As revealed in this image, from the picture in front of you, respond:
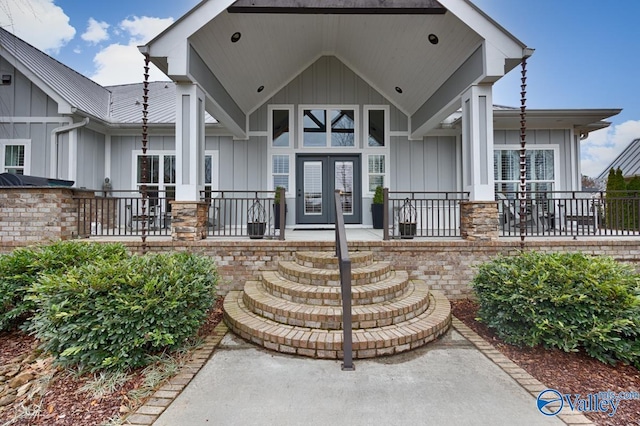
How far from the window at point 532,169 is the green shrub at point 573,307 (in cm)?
502

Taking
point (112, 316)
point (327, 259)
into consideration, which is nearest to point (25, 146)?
point (112, 316)

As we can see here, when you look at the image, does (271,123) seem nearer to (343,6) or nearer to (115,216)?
(343,6)

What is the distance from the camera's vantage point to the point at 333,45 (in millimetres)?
7746

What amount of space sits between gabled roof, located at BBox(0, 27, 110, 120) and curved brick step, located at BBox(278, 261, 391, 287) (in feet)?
21.7

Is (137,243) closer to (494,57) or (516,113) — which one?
(494,57)

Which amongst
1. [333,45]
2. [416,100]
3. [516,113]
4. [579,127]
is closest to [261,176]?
[333,45]

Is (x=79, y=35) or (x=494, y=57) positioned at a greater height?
(x=79, y=35)

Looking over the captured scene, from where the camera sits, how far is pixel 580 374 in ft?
9.41

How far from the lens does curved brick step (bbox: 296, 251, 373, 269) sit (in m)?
4.31

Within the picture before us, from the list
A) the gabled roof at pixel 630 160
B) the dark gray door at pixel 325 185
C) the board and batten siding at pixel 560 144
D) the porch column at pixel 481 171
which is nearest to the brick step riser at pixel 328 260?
the porch column at pixel 481 171

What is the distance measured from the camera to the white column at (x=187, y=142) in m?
5.06

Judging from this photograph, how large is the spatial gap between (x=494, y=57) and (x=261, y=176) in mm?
5596

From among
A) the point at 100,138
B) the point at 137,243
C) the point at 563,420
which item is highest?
the point at 100,138
